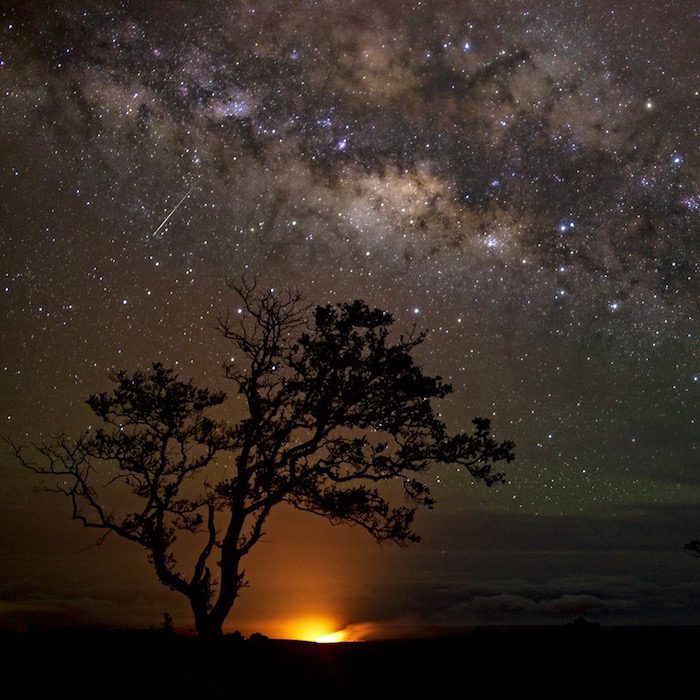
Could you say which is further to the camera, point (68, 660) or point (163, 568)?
point (163, 568)

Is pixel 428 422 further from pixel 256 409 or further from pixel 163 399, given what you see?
pixel 163 399

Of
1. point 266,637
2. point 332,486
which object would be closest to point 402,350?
point 332,486

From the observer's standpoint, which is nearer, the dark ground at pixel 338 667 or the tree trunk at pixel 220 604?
the dark ground at pixel 338 667

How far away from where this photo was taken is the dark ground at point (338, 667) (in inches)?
564

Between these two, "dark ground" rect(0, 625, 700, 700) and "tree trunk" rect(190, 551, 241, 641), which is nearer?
"dark ground" rect(0, 625, 700, 700)

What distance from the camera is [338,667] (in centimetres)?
1653

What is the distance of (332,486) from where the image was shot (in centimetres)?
2070

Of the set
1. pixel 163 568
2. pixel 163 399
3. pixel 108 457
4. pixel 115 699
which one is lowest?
pixel 115 699

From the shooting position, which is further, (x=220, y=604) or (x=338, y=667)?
(x=220, y=604)

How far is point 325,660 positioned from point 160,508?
259 inches

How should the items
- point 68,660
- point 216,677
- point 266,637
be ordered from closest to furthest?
1. point 216,677
2. point 68,660
3. point 266,637

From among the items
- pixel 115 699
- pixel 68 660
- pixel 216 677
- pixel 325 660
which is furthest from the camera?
pixel 325 660

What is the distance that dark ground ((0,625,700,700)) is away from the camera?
14328mm

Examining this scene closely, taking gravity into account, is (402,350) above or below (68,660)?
above
